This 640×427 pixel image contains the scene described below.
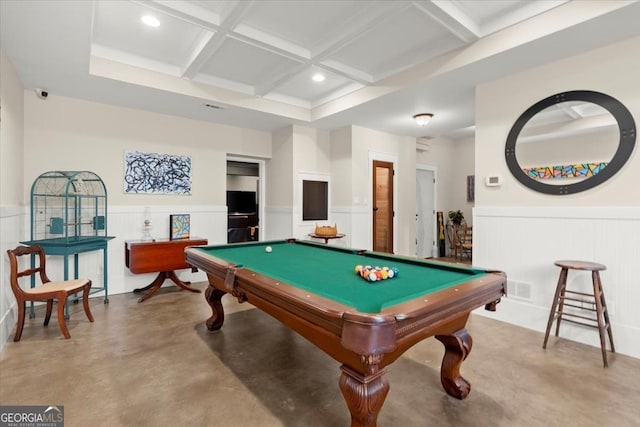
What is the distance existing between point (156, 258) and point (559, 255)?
4422 millimetres

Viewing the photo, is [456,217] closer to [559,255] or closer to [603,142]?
[559,255]

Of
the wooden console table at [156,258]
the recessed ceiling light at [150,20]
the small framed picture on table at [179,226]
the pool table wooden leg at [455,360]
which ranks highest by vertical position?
the recessed ceiling light at [150,20]

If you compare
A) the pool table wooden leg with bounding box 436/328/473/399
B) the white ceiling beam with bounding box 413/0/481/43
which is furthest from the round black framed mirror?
the pool table wooden leg with bounding box 436/328/473/399

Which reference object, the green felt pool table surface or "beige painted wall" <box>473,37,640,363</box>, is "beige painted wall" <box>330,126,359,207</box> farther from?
the green felt pool table surface

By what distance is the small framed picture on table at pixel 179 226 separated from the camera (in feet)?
14.6

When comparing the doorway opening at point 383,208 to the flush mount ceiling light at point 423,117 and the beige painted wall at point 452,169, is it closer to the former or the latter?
the flush mount ceiling light at point 423,117

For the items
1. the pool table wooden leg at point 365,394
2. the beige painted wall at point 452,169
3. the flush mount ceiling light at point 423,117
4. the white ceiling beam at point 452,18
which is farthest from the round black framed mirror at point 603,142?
the beige painted wall at point 452,169

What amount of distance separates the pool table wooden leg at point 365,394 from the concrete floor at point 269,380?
476mm

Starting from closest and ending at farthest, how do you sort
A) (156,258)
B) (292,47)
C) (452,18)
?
(452,18), (292,47), (156,258)

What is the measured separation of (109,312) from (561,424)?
4.01 meters

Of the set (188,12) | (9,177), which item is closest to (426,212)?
(188,12)

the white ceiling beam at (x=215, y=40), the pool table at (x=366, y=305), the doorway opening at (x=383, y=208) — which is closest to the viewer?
the pool table at (x=366, y=305)

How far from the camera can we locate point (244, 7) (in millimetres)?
2457

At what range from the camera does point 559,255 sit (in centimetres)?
288
